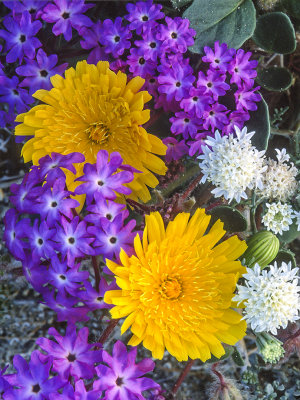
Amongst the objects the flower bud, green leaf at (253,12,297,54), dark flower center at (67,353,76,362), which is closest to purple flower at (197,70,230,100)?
green leaf at (253,12,297,54)

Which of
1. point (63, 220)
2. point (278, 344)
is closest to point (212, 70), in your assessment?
point (63, 220)

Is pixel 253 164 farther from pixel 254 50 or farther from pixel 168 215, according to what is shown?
pixel 254 50

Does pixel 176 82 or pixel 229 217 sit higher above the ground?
pixel 176 82

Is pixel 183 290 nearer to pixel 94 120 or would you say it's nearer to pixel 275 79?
pixel 94 120

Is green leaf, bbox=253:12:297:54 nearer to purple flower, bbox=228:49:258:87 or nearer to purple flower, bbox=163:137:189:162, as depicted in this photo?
purple flower, bbox=228:49:258:87

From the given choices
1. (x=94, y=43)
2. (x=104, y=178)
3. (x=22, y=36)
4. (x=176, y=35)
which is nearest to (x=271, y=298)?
(x=104, y=178)
